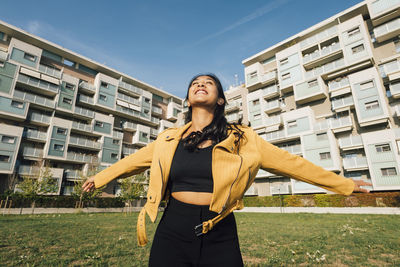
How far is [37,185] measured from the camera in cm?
2828

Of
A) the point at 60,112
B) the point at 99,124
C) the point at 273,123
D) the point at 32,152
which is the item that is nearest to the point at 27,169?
the point at 32,152

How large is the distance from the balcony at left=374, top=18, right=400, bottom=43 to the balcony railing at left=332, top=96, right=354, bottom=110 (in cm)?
868

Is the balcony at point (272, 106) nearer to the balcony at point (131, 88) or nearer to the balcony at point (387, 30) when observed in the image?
the balcony at point (387, 30)

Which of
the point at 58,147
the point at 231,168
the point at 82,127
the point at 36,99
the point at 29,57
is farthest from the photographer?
the point at 82,127

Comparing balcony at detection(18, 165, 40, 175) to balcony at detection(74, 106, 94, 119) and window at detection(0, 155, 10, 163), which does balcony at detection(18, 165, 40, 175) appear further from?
balcony at detection(74, 106, 94, 119)

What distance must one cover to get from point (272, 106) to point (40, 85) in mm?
38404

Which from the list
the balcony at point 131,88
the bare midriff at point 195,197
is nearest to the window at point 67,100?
the balcony at point 131,88

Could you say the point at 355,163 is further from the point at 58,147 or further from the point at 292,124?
the point at 58,147

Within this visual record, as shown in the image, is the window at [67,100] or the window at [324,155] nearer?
the window at [324,155]

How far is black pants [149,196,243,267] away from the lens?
1818 millimetres

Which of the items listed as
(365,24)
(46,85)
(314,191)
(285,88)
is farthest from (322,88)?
(46,85)

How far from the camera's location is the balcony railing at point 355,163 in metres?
27.2

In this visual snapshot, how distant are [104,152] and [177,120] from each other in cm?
2088

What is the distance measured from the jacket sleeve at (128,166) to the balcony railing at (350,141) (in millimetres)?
32561
